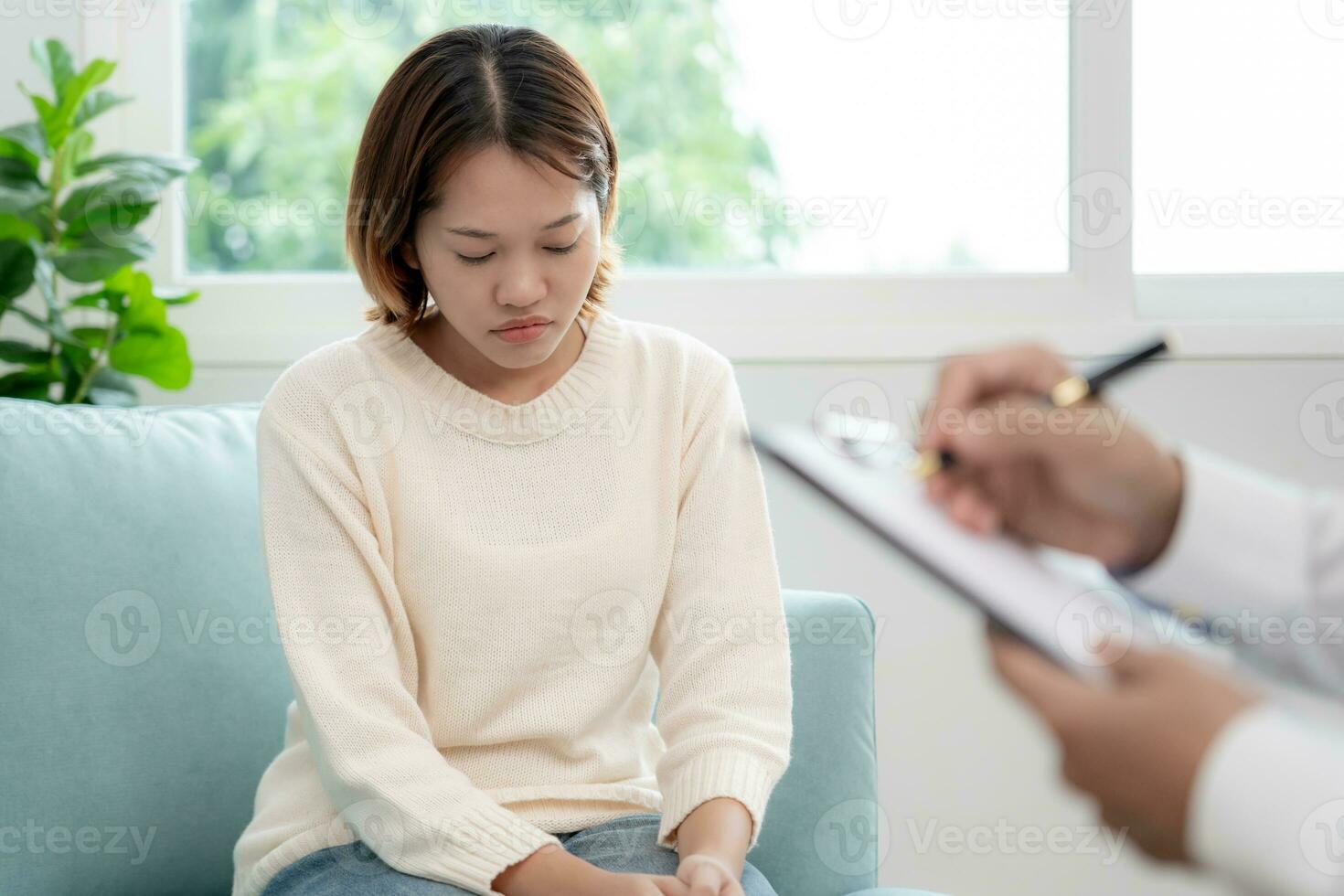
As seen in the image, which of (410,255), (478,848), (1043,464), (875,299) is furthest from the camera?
(875,299)

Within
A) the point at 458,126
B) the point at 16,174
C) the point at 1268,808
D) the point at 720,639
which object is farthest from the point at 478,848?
the point at 16,174

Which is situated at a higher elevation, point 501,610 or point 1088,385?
point 1088,385

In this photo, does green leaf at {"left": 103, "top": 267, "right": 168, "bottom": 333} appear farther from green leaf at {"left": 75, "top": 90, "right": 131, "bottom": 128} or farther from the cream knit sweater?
the cream knit sweater

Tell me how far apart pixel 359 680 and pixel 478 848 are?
0.65 feet

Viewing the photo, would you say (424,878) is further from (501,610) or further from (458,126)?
(458,126)

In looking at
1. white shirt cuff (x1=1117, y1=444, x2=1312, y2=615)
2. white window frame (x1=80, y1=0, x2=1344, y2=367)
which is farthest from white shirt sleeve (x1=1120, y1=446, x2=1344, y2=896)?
white window frame (x1=80, y1=0, x2=1344, y2=367)

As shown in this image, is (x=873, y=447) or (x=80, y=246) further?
(x=80, y=246)

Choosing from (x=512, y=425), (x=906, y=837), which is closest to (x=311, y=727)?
(x=512, y=425)

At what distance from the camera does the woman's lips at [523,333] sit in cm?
124

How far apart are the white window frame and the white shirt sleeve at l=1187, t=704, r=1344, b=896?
1.46 m

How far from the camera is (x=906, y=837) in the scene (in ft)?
6.38

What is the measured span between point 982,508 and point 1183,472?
0.28 metres

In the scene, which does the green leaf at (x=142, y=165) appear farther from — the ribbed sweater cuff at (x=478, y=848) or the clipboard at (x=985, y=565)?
the clipboard at (x=985, y=565)

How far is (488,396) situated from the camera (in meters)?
1.34
